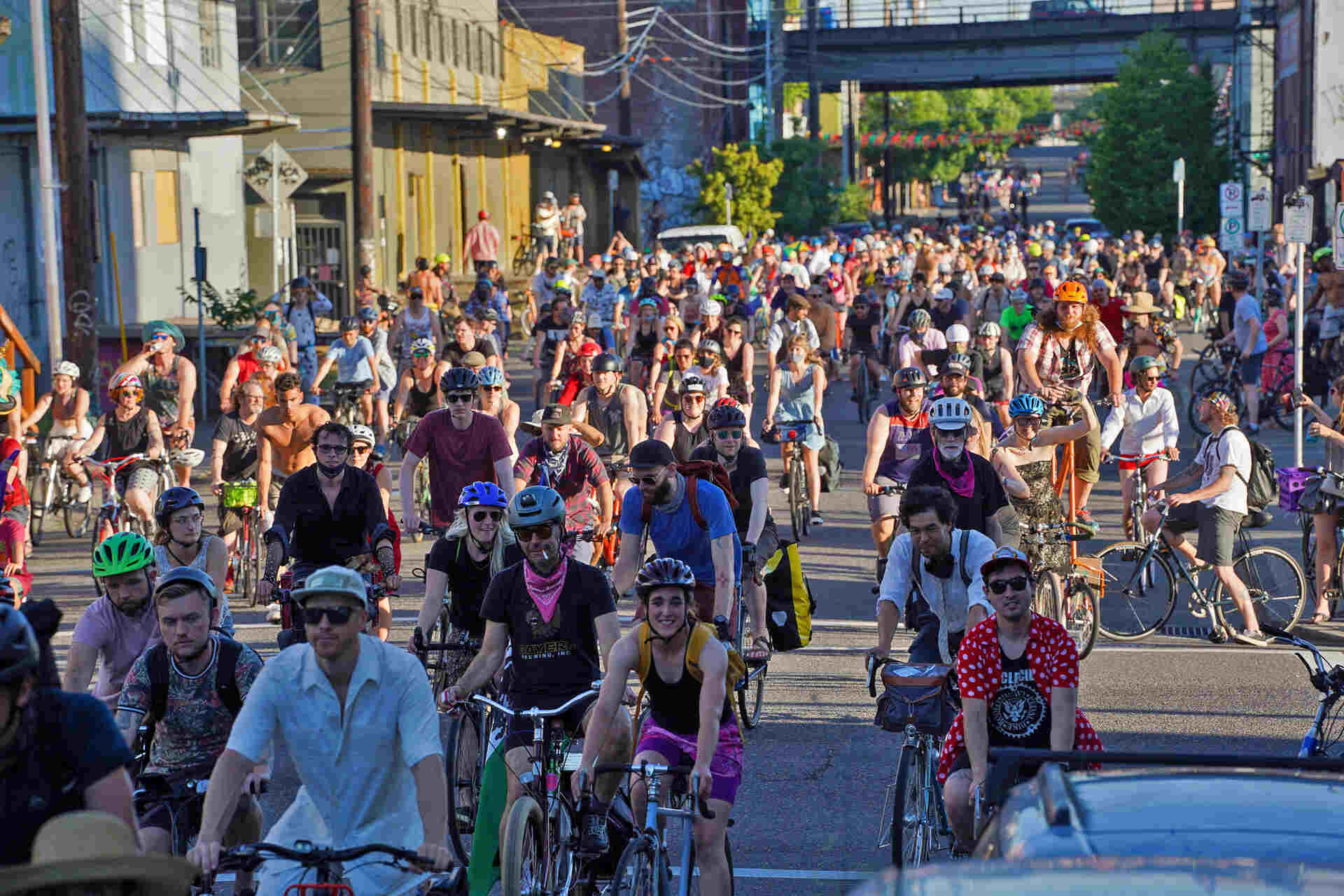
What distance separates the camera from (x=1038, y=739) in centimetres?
711

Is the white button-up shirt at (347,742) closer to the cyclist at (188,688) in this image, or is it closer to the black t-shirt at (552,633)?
the cyclist at (188,688)

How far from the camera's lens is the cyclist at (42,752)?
4270mm

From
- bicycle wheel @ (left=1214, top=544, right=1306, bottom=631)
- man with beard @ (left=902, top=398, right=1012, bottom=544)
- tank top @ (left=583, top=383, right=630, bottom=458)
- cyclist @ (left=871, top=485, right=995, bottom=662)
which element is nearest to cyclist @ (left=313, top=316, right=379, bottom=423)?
tank top @ (left=583, top=383, right=630, bottom=458)

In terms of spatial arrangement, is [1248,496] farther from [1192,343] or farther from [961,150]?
[961,150]

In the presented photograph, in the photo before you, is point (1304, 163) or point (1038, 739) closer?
point (1038, 739)

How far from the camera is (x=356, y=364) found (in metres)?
21.1

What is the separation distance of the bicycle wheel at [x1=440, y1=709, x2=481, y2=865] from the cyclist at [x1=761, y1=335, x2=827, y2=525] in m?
8.76

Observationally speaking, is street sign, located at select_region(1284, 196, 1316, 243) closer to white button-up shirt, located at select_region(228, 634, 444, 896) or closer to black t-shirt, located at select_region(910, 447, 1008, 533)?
black t-shirt, located at select_region(910, 447, 1008, 533)

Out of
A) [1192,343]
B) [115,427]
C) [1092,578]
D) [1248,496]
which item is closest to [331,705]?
[1092,578]

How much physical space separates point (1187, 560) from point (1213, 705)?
2.17 m

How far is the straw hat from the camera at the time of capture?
11.5 ft

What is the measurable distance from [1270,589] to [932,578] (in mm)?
5517

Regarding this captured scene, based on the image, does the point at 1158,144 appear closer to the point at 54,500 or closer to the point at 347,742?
the point at 54,500

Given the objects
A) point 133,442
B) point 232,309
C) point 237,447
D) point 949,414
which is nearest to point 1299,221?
point 949,414
